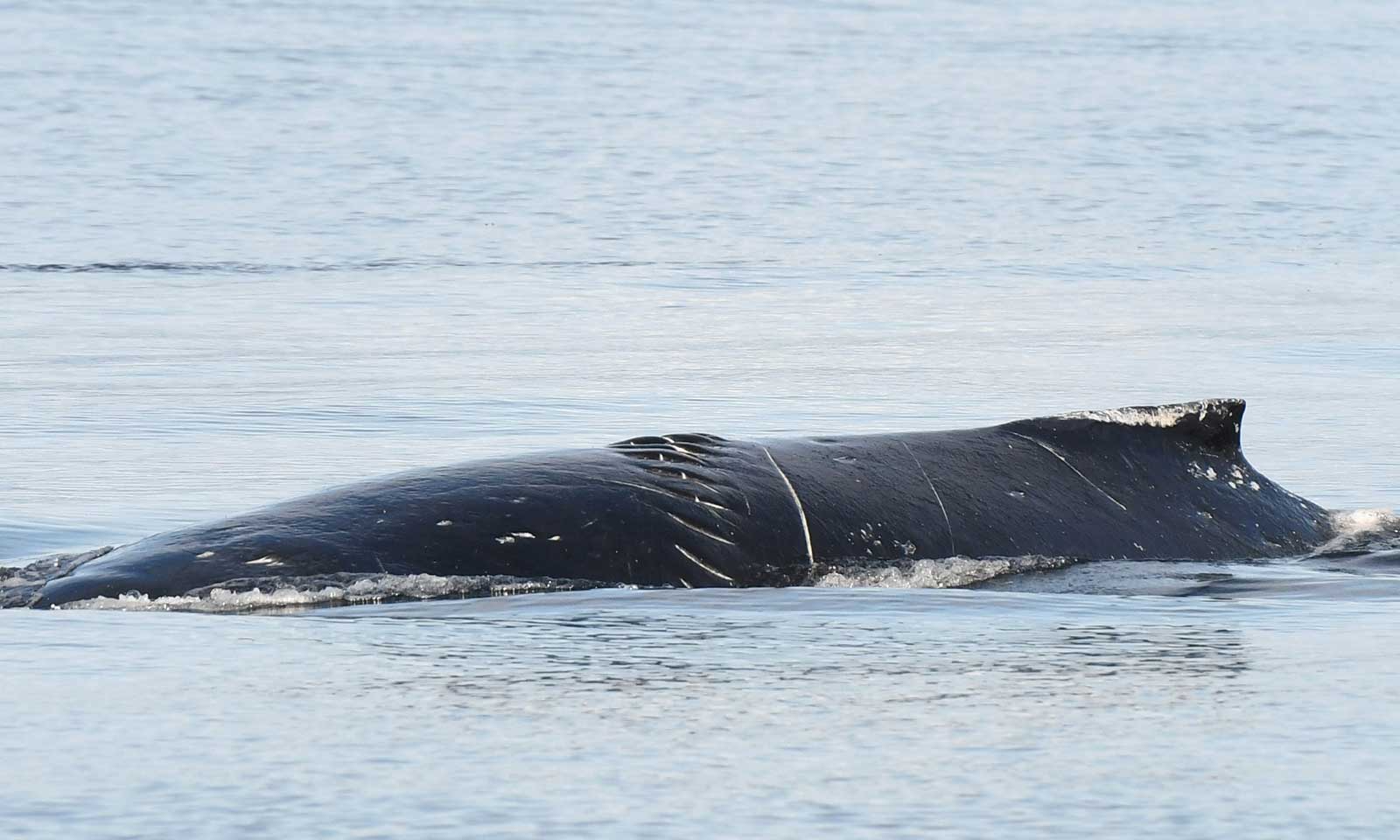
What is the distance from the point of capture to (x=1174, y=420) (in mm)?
9023

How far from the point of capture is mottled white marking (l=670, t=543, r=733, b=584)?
7840mm

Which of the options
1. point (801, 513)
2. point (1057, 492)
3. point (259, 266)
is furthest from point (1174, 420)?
point (259, 266)

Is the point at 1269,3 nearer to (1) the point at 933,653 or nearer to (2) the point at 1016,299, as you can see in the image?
(2) the point at 1016,299

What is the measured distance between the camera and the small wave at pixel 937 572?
802 centimetres

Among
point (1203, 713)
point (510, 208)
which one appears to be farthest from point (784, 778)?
point (510, 208)

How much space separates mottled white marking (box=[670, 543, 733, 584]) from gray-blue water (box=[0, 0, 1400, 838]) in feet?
0.57

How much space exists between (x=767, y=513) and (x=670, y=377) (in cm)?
546

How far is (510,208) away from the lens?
22.8 m

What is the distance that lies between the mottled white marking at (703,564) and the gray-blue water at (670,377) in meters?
0.17

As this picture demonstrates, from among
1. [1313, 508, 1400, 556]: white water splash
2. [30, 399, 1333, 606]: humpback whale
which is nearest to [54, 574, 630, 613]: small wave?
[30, 399, 1333, 606]: humpback whale

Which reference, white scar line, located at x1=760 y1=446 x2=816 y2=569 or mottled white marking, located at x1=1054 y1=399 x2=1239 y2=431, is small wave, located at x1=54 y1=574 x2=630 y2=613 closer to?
white scar line, located at x1=760 y1=446 x2=816 y2=569

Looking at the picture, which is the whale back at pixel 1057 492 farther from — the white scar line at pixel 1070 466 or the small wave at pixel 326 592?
Answer: the small wave at pixel 326 592

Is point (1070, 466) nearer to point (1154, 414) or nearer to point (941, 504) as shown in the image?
point (1154, 414)

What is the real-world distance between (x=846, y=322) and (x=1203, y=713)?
1020cm
